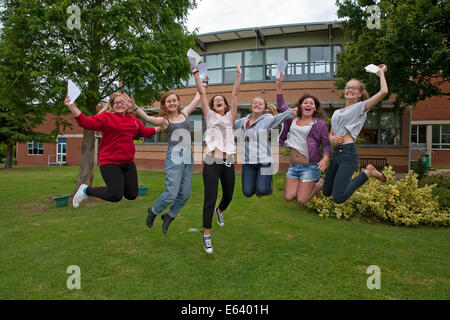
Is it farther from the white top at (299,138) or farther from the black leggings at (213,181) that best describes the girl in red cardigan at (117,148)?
the white top at (299,138)

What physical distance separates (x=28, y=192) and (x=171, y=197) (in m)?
13.4

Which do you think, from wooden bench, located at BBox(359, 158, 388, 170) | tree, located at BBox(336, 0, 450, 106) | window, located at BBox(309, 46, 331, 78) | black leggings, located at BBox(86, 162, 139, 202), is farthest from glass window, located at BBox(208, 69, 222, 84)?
black leggings, located at BBox(86, 162, 139, 202)

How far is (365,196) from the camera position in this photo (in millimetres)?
9102

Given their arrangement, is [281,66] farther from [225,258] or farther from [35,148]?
[35,148]

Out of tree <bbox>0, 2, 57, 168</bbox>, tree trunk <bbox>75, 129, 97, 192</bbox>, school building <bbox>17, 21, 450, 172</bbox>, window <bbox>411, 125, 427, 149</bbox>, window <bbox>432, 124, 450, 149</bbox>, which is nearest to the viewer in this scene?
tree <bbox>0, 2, 57, 168</bbox>

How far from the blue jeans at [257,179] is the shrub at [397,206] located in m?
5.12

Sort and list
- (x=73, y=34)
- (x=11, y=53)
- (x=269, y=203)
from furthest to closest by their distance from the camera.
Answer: (x=269, y=203) → (x=11, y=53) → (x=73, y=34)

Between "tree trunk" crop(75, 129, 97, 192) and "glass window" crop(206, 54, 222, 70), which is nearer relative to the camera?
"tree trunk" crop(75, 129, 97, 192)

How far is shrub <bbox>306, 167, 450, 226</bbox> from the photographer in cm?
869

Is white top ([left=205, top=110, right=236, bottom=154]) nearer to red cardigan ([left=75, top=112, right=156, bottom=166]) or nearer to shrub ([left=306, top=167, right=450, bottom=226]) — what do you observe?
red cardigan ([left=75, top=112, right=156, bottom=166])

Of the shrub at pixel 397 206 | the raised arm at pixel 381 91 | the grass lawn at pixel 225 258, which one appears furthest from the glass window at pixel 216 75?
the raised arm at pixel 381 91

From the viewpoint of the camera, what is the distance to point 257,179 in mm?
5145
